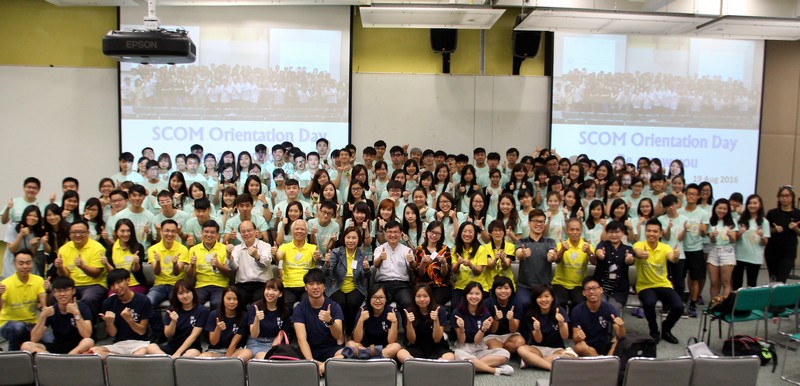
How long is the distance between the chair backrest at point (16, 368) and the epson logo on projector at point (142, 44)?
2.99 metres

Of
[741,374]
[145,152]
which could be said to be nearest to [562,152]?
[741,374]

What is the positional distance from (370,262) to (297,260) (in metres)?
0.70

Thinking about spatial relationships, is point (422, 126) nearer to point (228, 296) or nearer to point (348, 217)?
point (348, 217)

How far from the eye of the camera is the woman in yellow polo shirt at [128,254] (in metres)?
5.53

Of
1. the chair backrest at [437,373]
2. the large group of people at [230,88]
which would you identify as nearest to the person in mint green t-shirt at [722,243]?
the chair backrest at [437,373]

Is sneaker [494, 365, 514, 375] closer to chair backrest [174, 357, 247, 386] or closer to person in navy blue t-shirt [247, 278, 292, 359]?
person in navy blue t-shirt [247, 278, 292, 359]

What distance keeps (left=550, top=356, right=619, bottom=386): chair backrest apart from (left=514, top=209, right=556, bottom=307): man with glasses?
1.69 metres

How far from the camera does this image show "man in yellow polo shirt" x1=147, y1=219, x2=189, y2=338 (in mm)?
5469

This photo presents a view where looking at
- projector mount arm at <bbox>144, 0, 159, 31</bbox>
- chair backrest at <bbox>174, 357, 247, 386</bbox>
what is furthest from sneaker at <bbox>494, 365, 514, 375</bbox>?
projector mount arm at <bbox>144, 0, 159, 31</bbox>

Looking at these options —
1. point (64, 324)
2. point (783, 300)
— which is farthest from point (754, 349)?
point (64, 324)

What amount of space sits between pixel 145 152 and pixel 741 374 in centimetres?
714

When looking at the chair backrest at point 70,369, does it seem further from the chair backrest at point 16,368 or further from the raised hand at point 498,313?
the raised hand at point 498,313

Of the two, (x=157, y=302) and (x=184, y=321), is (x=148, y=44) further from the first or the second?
(x=184, y=321)

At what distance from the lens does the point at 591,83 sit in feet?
29.1
